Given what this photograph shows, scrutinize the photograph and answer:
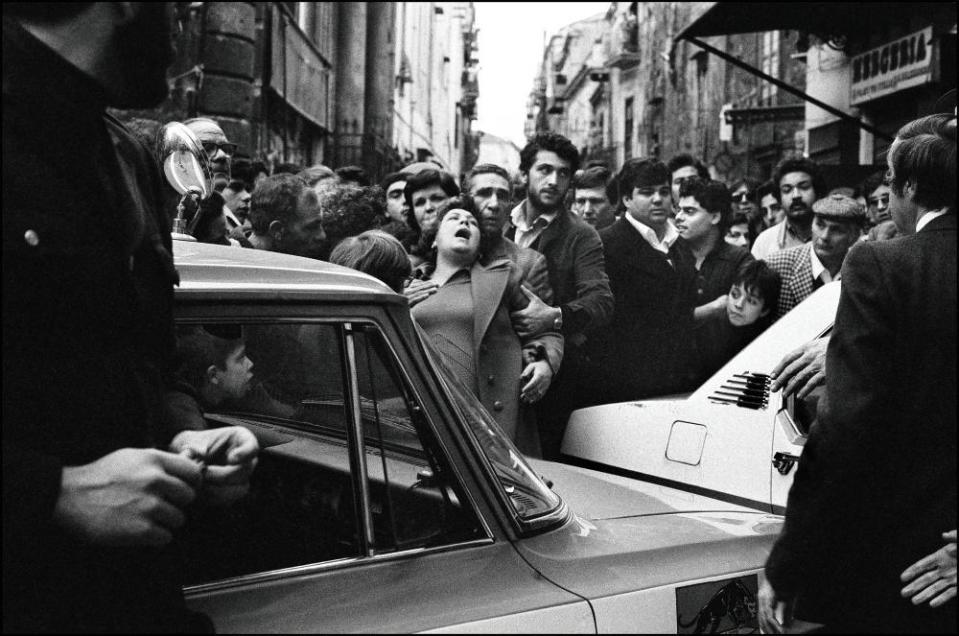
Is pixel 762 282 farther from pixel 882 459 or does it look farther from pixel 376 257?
pixel 882 459

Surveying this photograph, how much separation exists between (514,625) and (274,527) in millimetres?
530

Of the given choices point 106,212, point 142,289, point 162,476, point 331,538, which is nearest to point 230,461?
point 162,476

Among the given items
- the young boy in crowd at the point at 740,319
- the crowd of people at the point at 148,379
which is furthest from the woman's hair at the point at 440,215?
the young boy in crowd at the point at 740,319

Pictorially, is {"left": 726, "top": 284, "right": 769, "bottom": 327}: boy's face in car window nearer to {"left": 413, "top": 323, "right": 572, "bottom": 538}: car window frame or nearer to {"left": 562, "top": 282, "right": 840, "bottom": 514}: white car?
{"left": 562, "top": 282, "right": 840, "bottom": 514}: white car

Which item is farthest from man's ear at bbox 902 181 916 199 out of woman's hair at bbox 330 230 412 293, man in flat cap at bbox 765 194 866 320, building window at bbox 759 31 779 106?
building window at bbox 759 31 779 106

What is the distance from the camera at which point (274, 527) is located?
2.12 m

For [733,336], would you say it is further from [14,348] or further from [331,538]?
[14,348]

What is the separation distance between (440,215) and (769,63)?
2061 centimetres

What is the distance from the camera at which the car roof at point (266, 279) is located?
6.68 feet

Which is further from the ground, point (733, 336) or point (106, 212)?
point (106, 212)

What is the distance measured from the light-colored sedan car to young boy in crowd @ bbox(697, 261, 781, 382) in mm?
2734

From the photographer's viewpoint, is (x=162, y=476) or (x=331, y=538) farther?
(x=331, y=538)

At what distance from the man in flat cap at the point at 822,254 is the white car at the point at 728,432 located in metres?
1.46

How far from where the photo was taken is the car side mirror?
8.89 feet
